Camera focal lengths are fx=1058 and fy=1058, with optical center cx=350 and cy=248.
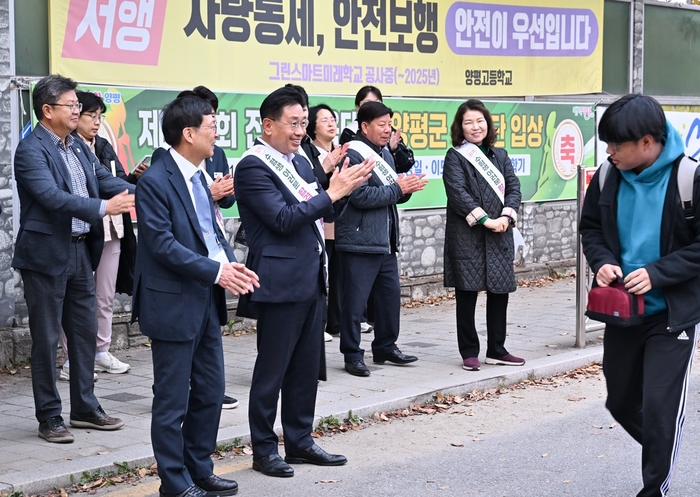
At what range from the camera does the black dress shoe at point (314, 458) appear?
591 centimetres

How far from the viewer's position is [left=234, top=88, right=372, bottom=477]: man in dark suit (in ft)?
18.3

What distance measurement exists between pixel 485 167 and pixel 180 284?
3.78m

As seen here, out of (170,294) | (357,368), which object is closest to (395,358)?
(357,368)

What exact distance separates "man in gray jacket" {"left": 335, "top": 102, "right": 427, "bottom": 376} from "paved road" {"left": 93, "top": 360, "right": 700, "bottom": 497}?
1.13 metres

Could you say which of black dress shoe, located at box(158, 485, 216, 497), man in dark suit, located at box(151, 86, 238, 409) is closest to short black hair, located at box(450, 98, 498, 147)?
man in dark suit, located at box(151, 86, 238, 409)

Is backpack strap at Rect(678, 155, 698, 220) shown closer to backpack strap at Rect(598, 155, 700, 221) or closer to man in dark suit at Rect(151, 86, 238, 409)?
backpack strap at Rect(598, 155, 700, 221)

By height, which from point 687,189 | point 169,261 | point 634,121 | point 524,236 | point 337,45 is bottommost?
point 524,236

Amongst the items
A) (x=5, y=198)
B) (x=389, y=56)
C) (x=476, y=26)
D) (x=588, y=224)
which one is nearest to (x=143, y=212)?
(x=588, y=224)

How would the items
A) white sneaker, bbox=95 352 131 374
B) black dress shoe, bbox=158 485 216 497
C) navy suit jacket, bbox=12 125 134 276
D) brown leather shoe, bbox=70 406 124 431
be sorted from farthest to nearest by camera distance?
white sneaker, bbox=95 352 131 374
brown leather shoe, bbox=70 406 124 431
navy suit jacket, bbox=12 125 134 276
black dress shoe, bbox=158 485 216 497

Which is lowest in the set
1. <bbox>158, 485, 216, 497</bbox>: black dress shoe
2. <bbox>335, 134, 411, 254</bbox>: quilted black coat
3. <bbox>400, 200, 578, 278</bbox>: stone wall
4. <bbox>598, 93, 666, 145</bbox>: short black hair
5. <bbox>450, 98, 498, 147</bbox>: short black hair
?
<bbox>158, 485, 216, 497</bbox>: black dress shoe

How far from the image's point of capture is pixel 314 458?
5906 millimetres

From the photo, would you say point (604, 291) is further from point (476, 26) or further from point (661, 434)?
point (476, 26)

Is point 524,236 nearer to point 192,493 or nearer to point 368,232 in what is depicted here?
point 368,232

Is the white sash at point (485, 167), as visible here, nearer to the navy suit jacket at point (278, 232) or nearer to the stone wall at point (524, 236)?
the navy suit jacket at point (278, 232)
